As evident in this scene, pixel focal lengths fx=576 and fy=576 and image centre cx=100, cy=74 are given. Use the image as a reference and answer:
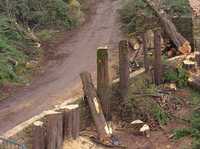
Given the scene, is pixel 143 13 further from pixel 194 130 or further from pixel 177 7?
pixel 194 130

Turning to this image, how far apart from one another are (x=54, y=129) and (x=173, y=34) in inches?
291

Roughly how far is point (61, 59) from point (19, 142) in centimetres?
702

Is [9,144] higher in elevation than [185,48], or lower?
lower

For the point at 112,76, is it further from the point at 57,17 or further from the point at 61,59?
the point at 57,17

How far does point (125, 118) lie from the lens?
16031 millimetres

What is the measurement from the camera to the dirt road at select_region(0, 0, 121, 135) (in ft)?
53.4

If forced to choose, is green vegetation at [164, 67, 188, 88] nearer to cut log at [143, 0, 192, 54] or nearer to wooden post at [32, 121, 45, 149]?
cut log at [143, 0, 192, 54]

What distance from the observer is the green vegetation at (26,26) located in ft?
62.7

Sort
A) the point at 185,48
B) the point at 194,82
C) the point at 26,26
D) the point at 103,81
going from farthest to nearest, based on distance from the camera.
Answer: the point at 26,26 < the point at 185,48 < the point at 194,82 < the point at 103,81

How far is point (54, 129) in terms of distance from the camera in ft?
45.8

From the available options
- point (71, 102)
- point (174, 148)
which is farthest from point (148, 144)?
point (71, 102)

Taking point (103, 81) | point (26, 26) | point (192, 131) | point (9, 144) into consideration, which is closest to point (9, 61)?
point (26, 26)

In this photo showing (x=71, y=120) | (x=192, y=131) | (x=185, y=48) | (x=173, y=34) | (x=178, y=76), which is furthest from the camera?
(x=173, y=34)

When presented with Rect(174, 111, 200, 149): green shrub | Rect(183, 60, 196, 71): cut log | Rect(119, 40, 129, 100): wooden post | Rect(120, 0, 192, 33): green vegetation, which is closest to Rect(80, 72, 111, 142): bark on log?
Rect(119, 40, 129, 100): wooden post
